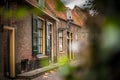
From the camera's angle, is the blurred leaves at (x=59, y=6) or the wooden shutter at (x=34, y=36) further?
the wooden shutter at (x=34, y=36)

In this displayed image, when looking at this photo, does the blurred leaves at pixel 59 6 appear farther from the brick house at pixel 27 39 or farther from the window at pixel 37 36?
the window at pixel 37 36

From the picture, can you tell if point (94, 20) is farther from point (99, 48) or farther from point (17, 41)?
point (17, 41)

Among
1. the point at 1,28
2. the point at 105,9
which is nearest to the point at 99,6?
the point at 105,9

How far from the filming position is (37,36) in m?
17.0

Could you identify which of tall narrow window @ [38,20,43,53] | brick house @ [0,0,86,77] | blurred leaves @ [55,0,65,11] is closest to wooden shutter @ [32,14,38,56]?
brick house @ [0,0,86,77]

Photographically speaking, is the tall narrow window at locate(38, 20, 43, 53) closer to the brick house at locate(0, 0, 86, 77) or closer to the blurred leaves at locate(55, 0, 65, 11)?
the brick house at locate(0, 0, 86, 77)

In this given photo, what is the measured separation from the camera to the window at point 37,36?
53.1 feet

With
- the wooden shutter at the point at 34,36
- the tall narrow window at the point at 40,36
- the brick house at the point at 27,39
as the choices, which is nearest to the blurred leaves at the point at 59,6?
the brick house at the point at 27,39

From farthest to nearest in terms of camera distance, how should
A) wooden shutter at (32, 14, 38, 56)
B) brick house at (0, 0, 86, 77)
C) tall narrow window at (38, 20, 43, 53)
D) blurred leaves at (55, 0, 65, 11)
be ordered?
tall narrow window at (38, 20, 43, 53)
wooden shutter at (32, 14, 38, 56)
brick house at (0, 0, 86, 77)
blurred leaves at (55, 0, 65, 11)

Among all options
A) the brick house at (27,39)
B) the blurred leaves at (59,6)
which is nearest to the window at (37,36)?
the brick house at (27,39)

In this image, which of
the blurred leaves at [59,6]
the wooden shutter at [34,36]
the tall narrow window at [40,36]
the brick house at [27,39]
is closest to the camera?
the blurred leaves at [59,6]

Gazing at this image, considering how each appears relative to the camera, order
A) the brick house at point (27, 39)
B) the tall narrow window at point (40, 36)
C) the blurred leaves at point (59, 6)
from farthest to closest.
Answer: the tall narrow window at point (40, 36)
the brick house at point (27, 39)
the blurred leaves at point (59, 6)

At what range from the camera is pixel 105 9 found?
970mm

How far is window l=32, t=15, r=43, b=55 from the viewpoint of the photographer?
16172 mm
